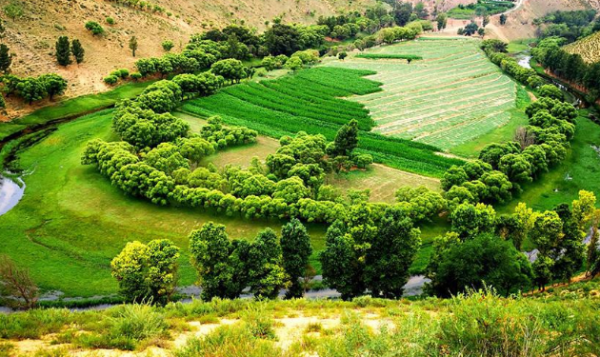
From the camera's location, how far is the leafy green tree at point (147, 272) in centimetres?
3778

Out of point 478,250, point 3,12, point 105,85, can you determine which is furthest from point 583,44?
point 3,12

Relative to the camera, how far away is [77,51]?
9425cm

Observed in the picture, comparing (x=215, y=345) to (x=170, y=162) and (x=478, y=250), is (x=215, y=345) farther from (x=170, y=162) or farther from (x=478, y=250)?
(x=170, y=162)

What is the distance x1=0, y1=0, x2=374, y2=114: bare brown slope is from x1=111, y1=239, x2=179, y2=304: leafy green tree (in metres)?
65.2

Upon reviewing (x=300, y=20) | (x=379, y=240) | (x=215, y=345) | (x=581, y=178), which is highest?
(x=300, y=20)

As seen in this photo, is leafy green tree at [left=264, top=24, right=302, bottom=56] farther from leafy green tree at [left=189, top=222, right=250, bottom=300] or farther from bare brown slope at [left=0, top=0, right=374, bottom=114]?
leafy green tree at [left=189, top=222, right=250, bottom=300]

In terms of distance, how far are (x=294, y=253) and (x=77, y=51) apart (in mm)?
79513

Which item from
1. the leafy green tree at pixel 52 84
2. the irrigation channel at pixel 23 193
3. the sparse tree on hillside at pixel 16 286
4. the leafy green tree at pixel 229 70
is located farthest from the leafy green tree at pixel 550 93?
the leafy green tree at pixel 52 84

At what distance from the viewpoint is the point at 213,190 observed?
54.2m

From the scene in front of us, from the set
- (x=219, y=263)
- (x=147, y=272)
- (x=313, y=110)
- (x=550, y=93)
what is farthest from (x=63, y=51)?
(x=550, y=93)

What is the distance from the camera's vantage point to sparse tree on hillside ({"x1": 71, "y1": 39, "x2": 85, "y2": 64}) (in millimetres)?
93938

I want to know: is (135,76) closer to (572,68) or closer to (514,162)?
(514,162)

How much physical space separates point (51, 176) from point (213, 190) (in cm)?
2595

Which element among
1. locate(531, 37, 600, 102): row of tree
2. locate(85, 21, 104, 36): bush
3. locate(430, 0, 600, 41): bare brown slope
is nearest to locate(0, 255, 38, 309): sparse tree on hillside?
locate(85, 21, 104, 36): bush
